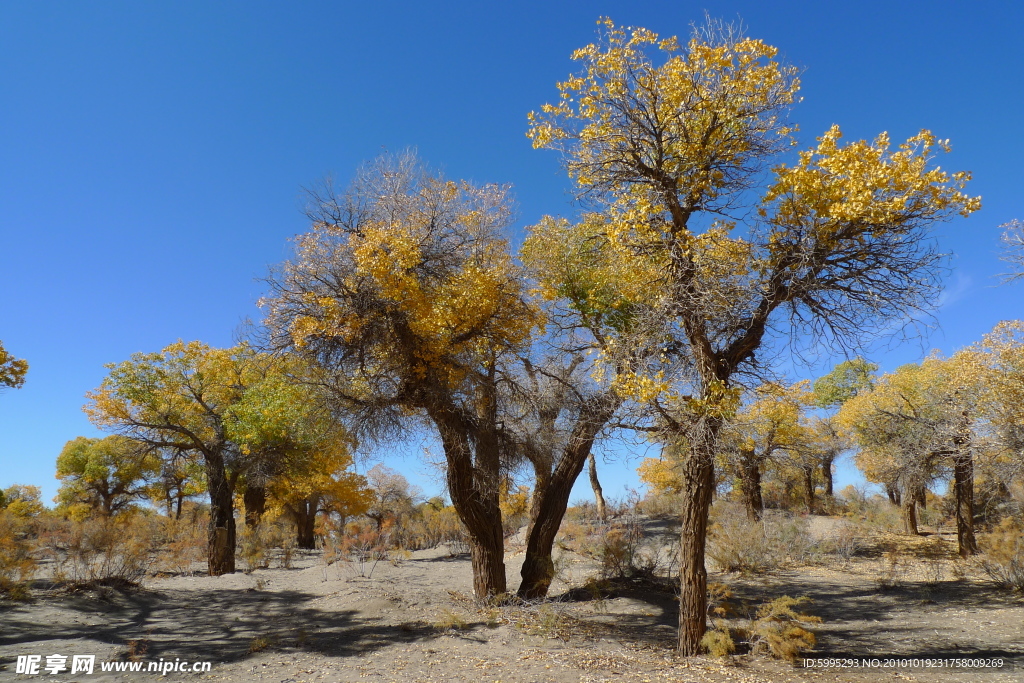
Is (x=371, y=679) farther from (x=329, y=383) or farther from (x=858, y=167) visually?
(x=858, y=167)

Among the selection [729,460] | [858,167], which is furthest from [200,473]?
[858,167]

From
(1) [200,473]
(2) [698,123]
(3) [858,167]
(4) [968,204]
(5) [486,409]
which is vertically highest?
(2) [698,123]

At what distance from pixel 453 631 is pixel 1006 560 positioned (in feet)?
39.3

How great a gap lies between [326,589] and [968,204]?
1276 cm

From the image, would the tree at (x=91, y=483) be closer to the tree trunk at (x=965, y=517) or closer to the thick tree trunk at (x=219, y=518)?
the thick tree trunk at (x=219, y=518)

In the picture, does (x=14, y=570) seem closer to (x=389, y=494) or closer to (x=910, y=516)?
(x=389, y=494)

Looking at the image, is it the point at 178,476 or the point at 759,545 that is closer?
the point at 759,545

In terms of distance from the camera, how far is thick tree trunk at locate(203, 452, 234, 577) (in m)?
14.4

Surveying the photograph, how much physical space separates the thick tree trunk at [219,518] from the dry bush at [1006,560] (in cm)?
1745

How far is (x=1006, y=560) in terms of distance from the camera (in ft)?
39.4

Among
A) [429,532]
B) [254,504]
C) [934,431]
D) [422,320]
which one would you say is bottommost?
[429,532]

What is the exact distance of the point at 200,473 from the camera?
19734mm

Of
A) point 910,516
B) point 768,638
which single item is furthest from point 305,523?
point 910,516

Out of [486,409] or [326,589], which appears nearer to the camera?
[486,409]
